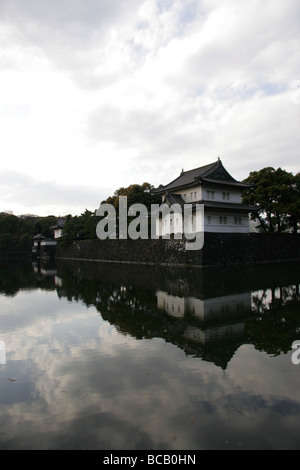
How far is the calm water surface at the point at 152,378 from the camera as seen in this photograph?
11.7ft

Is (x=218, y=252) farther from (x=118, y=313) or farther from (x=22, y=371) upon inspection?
(x=22, y=371)

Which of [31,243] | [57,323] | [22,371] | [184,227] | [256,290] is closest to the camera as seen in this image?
[22,371]

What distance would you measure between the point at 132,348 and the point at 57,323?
3181 millimetres

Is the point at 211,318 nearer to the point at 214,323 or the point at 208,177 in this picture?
the point at 214,323

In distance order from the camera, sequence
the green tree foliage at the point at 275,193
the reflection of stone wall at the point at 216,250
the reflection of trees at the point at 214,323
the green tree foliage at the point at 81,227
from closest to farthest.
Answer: the reflection of trees at the point at 214,323
the reflection of stone wall at the point at 216,250
the green tree foliage at the point at 275,193
the green tree foliage at the point at 81,227

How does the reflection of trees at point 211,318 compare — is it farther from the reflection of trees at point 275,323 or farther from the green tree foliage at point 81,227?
the green tree foliage at point 81,227

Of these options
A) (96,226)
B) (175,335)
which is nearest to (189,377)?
(175,335)

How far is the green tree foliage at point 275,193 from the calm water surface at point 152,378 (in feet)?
75.5

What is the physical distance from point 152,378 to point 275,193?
2942 cm

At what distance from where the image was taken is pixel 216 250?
26.0 meters

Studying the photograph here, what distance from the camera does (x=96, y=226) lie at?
133 ft

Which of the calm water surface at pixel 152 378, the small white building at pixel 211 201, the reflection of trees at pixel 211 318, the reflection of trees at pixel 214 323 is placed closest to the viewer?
the calm water surface at pixel 152 378

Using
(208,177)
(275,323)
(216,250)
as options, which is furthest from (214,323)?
(208,177)

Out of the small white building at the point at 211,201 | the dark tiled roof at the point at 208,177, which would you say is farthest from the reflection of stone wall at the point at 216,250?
the dark tiled roof at the point at 208,177
